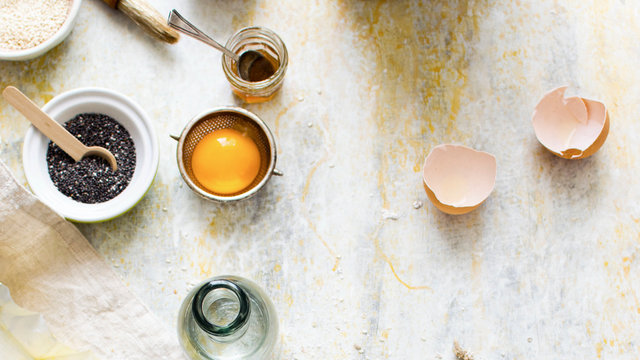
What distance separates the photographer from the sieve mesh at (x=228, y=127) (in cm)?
95

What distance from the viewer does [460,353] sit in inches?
38.8

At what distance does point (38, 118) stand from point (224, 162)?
0.30 meters

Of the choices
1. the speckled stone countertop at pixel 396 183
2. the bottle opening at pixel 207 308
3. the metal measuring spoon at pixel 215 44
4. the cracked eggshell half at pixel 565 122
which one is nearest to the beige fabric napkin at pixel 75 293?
the speckled stone countertop at pixel 396 183

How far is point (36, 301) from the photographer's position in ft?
3.12

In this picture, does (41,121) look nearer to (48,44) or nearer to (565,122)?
(48,44)

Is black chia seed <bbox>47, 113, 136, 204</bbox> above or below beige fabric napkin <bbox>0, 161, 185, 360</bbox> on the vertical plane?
above

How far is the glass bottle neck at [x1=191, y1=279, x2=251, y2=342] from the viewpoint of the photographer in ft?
2.63

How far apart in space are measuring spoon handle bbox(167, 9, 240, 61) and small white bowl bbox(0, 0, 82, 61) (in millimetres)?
162

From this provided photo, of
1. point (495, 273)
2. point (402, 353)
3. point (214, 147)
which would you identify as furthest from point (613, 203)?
point (214, 147)

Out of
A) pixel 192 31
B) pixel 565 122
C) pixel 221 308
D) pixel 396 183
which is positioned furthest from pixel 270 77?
pixel 565 122

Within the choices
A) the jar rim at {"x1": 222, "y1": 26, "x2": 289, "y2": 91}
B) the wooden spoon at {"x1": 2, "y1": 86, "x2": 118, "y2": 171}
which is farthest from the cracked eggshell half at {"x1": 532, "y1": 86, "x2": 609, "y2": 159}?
the wooden spoon at {"x1": 2, "y1": 86, "x2": 118, "y2": 171}

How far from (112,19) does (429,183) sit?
62cm

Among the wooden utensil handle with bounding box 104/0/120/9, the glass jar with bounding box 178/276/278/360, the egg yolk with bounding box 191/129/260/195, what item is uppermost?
the wooden utensil handle with bounding box 104/0/120/9

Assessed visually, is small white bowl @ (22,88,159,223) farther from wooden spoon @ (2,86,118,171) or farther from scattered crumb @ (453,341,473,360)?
scattered crumb @ (453,341,473,360)
